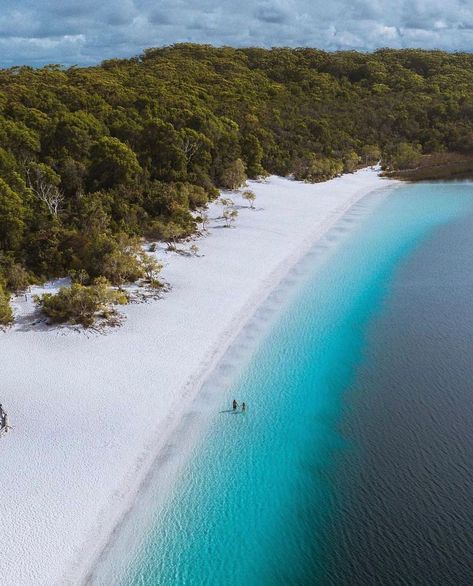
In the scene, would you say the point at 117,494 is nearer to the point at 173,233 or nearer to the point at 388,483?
the point at 388,483

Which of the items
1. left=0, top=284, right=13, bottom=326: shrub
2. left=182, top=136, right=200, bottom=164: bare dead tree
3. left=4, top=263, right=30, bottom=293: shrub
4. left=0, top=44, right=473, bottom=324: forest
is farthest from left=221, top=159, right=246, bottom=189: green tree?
left=0, top=284, right=13, bottom=326: shrub

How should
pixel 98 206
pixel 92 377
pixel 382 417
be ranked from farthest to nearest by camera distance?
pixel 98 206 < pixel 92 377 < pixel 382 417

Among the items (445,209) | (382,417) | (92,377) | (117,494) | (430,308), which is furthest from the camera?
(445,209)

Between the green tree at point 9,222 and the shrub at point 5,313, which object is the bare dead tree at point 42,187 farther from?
the shrub at point 5,313

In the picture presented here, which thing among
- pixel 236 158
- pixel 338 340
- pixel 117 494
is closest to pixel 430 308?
pixel 338 340

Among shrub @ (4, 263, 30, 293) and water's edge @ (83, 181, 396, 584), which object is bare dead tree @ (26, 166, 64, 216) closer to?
shrub @ (4, 263, 30, 293)

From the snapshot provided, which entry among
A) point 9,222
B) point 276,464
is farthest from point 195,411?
point 9,222

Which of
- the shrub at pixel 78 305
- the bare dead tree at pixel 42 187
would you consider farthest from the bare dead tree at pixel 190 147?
the shrub at pixel 78 305
